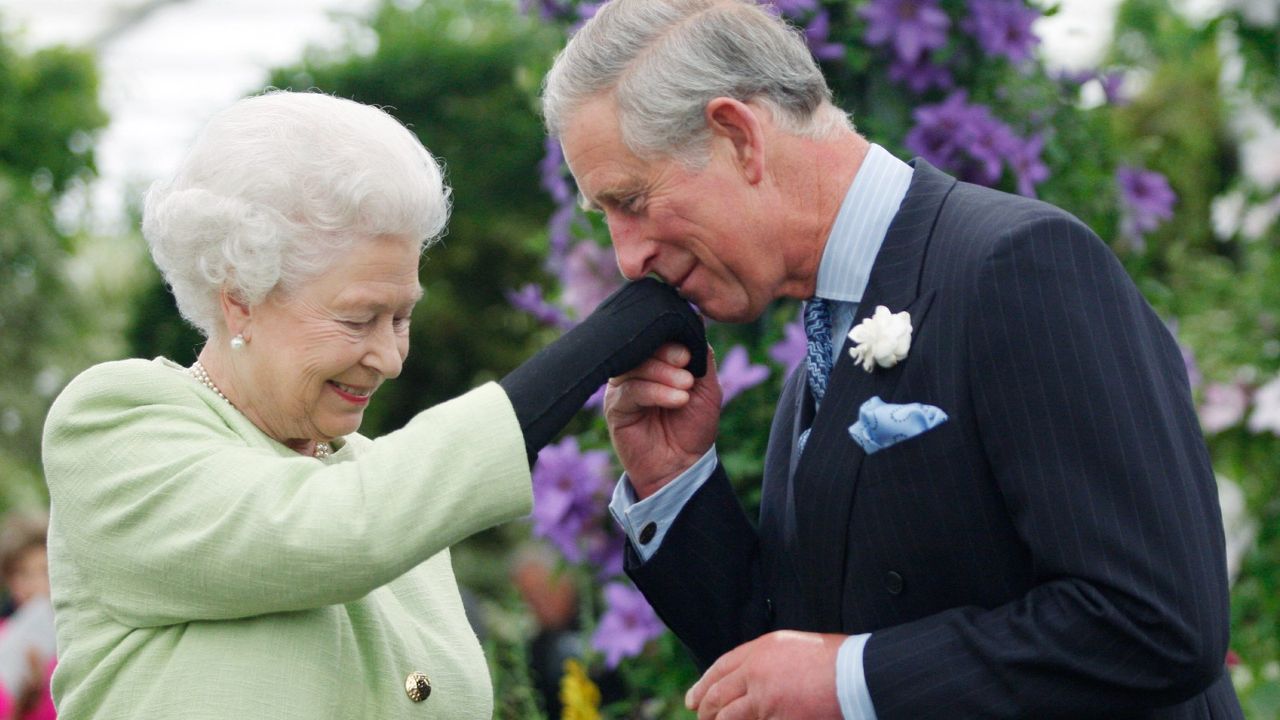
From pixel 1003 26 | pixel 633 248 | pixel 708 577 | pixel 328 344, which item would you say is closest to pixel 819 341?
pixel 633 248

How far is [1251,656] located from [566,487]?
2.10 metres

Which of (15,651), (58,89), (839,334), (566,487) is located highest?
(839,334)

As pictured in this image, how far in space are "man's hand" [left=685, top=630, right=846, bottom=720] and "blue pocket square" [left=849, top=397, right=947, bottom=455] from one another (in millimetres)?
257

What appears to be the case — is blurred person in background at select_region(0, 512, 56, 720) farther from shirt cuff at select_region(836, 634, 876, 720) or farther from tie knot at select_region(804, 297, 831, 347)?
shirt cuff at select_region(836, 634, 876, 720)

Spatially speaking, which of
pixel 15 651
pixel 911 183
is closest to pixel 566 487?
pixel 911 183

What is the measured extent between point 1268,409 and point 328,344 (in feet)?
11.0

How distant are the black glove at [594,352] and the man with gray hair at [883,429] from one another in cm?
10

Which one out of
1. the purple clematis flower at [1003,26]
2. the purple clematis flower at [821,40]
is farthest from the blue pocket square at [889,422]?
the purple clematis flower at [1003,26]

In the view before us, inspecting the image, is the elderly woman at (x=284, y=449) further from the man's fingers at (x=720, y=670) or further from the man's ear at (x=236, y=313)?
the man's fingers at (x=720, y=670)

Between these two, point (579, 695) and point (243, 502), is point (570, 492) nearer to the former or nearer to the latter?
point (579, 695)

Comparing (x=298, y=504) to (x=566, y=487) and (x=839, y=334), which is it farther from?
(x=566, y=487)

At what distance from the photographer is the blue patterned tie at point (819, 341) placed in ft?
7.15

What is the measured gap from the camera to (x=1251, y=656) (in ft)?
13.8

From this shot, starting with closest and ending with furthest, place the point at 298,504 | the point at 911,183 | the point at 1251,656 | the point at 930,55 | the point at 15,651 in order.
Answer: the point at 298,504 → the point at 911,183 → the point at 930,55 → the point at 1251,656 → the point at 15,651
